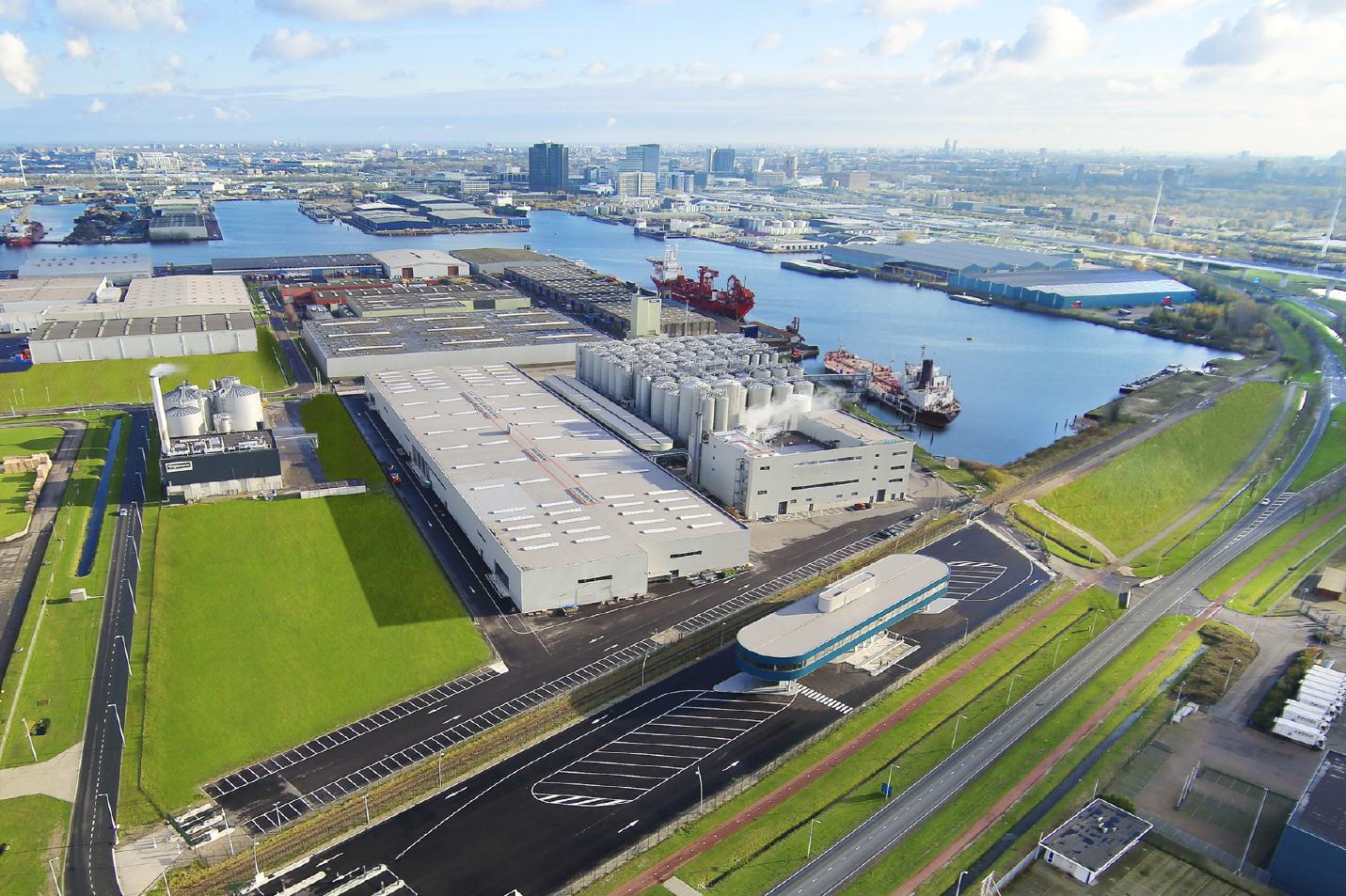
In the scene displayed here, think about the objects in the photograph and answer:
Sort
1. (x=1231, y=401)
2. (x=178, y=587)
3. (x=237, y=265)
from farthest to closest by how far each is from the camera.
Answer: (x=237, y=265) < (x=1231, y=401) < (x=178, y=587)

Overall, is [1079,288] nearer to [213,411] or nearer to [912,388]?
[912,388]

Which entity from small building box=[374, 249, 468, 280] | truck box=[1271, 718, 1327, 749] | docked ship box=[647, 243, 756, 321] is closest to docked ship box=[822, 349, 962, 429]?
docked ship box=[647, 243, 756, 321]

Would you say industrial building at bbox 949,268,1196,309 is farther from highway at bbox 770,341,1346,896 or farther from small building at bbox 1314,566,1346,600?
small building at bbox 1314,566,1346,600

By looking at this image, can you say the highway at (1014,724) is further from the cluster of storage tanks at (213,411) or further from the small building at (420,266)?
the small building at (420,266)

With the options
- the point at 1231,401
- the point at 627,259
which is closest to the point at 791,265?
the point at 627,259

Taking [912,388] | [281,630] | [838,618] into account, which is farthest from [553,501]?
[912,388]

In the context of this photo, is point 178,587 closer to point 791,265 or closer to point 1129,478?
point 1129,478
